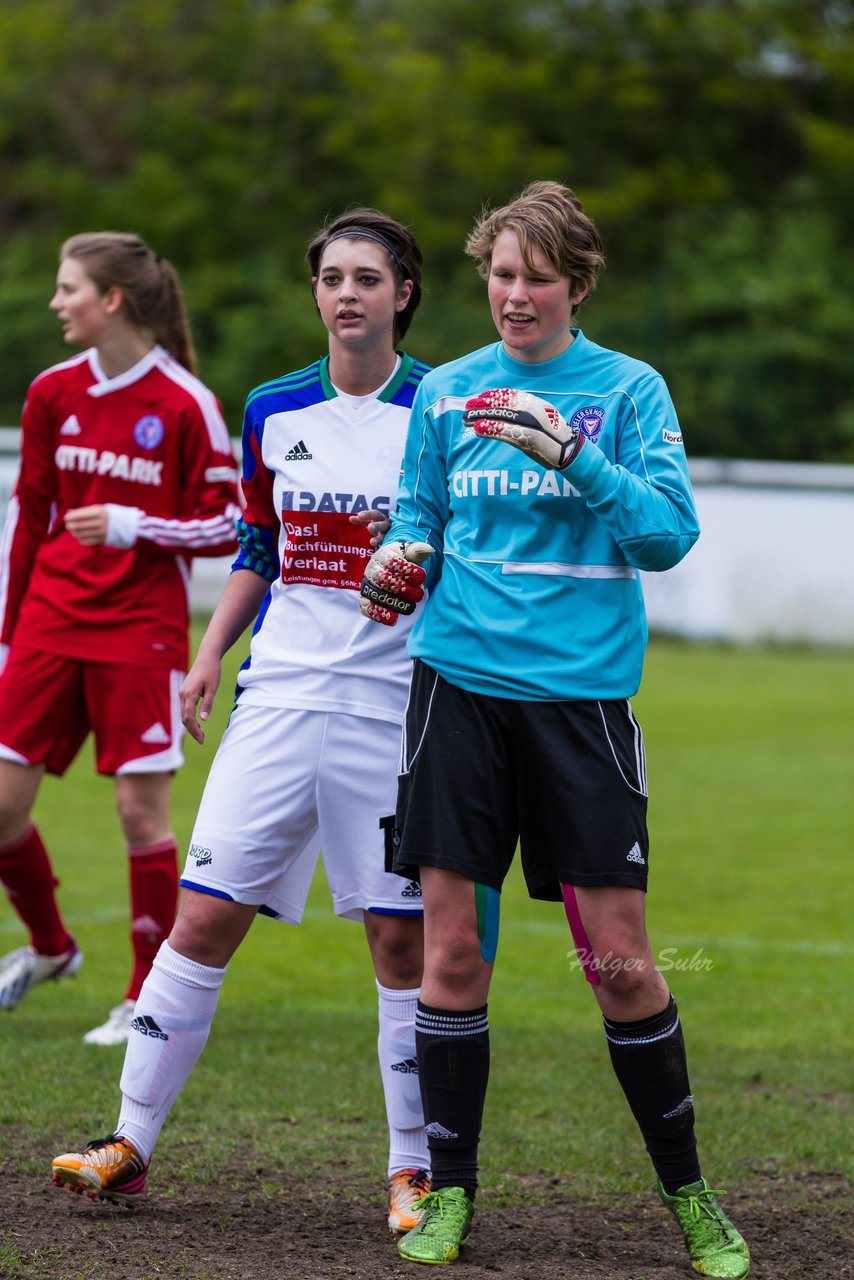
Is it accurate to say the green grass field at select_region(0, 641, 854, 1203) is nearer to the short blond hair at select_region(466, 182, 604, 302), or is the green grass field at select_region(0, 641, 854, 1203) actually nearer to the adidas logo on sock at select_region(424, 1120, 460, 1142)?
the adidas logo on sock at select_region(424, 1120, 460, 1142)

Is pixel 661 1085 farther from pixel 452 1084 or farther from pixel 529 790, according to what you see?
pixel 529 790

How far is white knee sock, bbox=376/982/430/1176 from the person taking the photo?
404cm

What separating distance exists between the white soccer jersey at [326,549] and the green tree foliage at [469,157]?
88.2 feet

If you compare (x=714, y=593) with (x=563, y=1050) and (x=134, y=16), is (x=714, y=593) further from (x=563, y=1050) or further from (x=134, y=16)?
(x=134, y=16)

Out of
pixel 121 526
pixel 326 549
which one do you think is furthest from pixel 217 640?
pixel 121 526

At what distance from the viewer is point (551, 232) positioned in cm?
363

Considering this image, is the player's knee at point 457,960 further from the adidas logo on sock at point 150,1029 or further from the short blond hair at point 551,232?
the short blond hair at point 551,232

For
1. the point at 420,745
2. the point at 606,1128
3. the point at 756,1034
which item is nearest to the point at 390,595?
the point at 420,745

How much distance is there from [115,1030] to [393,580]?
8.59 feet

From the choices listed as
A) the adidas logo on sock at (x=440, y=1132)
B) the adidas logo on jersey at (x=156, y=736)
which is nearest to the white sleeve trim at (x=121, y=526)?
the adidas logo on jersey at (x=156, y=736)

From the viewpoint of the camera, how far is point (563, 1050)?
5.77 m

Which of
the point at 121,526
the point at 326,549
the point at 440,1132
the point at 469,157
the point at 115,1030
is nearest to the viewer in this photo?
the point at 440,1132

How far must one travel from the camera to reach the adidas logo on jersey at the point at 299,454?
13.3 feet

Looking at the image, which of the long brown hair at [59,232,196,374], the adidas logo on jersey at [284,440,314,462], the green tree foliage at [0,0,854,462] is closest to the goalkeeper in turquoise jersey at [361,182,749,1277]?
the adidas logo on jersey at [284,440,314,462]
